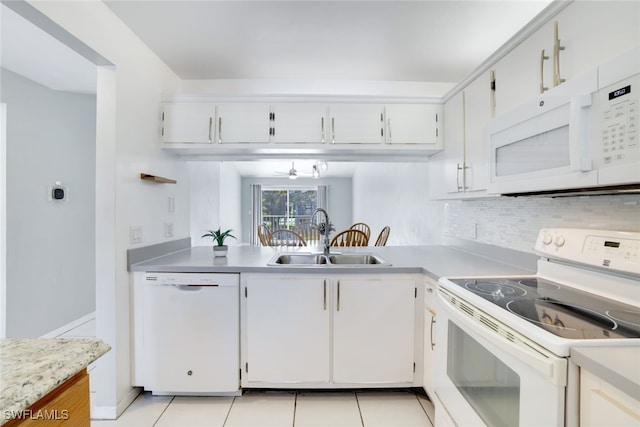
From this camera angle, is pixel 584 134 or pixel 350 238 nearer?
pixel 584 134

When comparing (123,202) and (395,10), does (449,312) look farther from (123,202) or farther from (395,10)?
(123,202)

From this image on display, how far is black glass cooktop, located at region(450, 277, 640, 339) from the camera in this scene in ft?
2.69

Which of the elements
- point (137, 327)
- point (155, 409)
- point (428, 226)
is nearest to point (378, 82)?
point (428, 226)

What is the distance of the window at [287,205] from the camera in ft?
27.6

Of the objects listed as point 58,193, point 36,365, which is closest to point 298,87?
point 58,193

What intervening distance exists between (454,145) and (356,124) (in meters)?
0.71

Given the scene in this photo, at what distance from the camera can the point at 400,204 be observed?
4113 mm

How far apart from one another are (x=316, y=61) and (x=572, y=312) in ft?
7.04

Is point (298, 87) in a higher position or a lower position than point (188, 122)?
higher

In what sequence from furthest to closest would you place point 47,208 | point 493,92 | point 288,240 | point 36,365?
point 288,240 → point 47,208 → point 493,92 → point 36,365

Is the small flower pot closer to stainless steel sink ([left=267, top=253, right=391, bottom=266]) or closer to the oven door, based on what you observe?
stainless steel sink ([left=267, top=253, right=391, bottom=266])

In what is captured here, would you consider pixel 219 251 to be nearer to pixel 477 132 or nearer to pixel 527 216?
pixel 477 132

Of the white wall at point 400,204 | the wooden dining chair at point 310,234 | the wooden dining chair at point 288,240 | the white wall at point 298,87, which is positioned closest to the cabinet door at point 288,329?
the wooden dining chair at point 288,240

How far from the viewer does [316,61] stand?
2.21 metres
